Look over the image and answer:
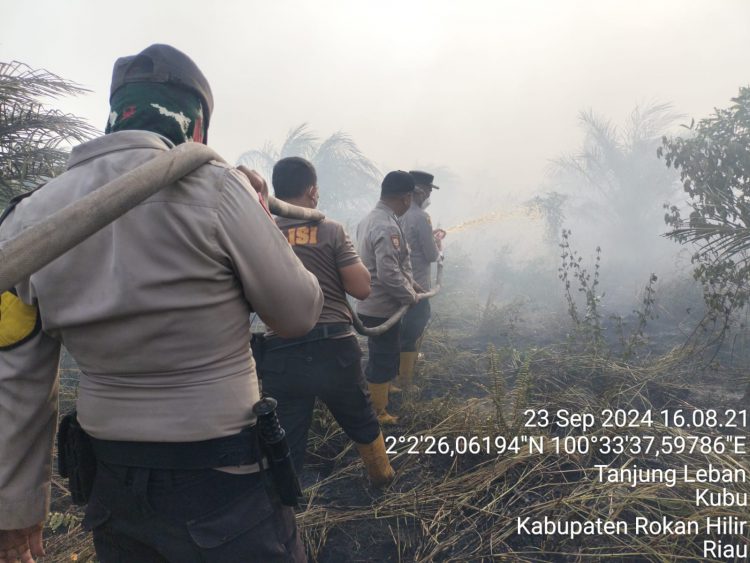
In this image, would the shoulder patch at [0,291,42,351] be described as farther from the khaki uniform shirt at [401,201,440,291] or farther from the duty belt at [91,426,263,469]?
the khaki uniform shirt at [401,201,440,291]

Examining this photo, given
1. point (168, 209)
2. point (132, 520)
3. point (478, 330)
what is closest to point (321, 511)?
point (132, 520)

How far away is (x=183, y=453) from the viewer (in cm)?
107

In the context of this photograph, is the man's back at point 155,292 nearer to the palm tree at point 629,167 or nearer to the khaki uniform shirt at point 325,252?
the khaki uniform shirt at point 325,252

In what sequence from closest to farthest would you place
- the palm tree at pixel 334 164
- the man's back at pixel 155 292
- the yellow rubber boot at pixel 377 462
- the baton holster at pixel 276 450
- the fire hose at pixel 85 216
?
the fire hose at pixel 85 216, the man's back at pixel 155 292, the baton holster at pixel 276 450, the yellow rubber boot at pixel 377 462, the palm tree at pixel 334 164

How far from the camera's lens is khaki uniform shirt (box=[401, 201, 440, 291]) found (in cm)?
457

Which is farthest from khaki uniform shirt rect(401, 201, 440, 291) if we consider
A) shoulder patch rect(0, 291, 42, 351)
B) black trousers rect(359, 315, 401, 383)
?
shoulder patch rect(0, 291, 42, 351)

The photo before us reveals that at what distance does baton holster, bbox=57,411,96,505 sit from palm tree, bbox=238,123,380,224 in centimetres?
1540

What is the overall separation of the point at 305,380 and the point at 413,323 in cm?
220

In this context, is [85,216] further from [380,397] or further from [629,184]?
[629,184]

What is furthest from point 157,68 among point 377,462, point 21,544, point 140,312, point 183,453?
point 377,462

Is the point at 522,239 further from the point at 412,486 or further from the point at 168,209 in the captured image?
the point at 168,209

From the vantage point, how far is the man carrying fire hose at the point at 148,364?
1.02 m

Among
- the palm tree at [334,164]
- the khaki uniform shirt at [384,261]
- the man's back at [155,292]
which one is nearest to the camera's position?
the man's back at [155,292]

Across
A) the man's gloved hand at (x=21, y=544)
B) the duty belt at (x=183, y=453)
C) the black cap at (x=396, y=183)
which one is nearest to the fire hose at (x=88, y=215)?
the duty belt at (x=183, y=453)
